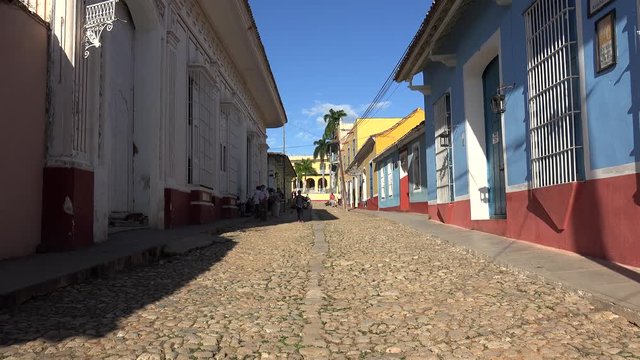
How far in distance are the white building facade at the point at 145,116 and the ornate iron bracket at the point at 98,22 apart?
5 cm

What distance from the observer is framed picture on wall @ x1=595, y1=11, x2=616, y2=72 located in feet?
17.0

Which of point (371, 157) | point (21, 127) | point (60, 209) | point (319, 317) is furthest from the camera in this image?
point (371, 157)

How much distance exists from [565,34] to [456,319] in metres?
3.84

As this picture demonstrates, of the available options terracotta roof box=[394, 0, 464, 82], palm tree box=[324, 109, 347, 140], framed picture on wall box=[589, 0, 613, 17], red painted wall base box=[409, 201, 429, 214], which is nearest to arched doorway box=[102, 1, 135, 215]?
terracotta roof box=[394, 0, 464, 82]

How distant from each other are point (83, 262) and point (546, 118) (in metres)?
5.48

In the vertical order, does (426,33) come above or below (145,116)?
above

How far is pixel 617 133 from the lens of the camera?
5.21 m

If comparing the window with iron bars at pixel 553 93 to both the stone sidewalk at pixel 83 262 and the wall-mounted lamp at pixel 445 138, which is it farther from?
the stone sidewalk at pixel 83 262

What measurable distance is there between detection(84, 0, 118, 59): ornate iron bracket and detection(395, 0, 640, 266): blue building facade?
17.4 ft

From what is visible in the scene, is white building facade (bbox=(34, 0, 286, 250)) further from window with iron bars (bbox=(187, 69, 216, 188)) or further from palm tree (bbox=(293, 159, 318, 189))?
palm tree (bbox=(293, 159, 318, 189))

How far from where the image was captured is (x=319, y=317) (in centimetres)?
407

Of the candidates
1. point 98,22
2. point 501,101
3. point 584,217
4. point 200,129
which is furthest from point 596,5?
point 200,129

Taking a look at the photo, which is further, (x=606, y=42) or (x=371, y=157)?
(x=371, y=157)

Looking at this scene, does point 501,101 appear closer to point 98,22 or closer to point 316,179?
point 98,22
